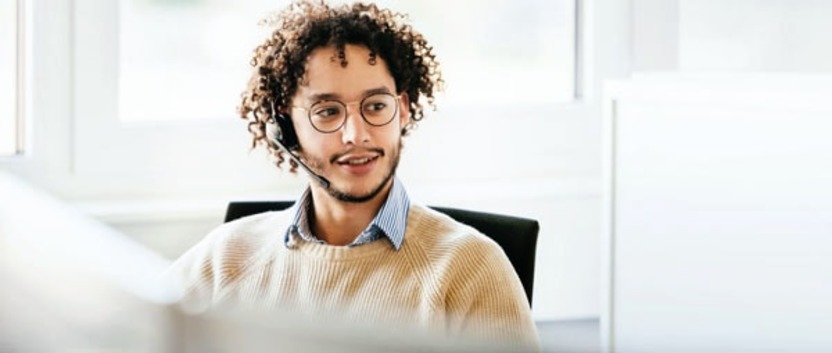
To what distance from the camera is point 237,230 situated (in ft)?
5.59

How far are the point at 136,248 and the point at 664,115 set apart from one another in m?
1.61

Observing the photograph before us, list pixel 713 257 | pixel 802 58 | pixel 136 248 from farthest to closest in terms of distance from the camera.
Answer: pixel 802 58
pixel 713 257
pixel 136 248

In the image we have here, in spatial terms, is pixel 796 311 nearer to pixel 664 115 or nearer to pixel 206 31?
pixel 664 115

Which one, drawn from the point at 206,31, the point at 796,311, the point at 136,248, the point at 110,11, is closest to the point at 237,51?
the point at 206,31

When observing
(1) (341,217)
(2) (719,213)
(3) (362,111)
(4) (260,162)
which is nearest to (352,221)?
(1) (341,217)

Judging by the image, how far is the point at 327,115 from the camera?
5.52 ft

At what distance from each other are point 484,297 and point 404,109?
9.9 inches

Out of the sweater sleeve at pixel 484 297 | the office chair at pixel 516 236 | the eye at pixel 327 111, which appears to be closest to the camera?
the sweater sleeve at pixel 484 297

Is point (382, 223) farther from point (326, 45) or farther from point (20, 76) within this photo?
point (20, 76)

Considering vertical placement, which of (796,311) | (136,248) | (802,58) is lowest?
(796,311)

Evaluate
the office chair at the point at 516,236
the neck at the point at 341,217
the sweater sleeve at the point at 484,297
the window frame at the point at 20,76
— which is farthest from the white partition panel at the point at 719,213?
the window frame at the point at 20,76

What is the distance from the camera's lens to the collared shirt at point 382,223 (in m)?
1.62

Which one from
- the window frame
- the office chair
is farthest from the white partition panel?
the window frame

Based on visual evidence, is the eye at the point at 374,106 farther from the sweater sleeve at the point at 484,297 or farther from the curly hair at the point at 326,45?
the sweater sleeve at the point at 484,297
